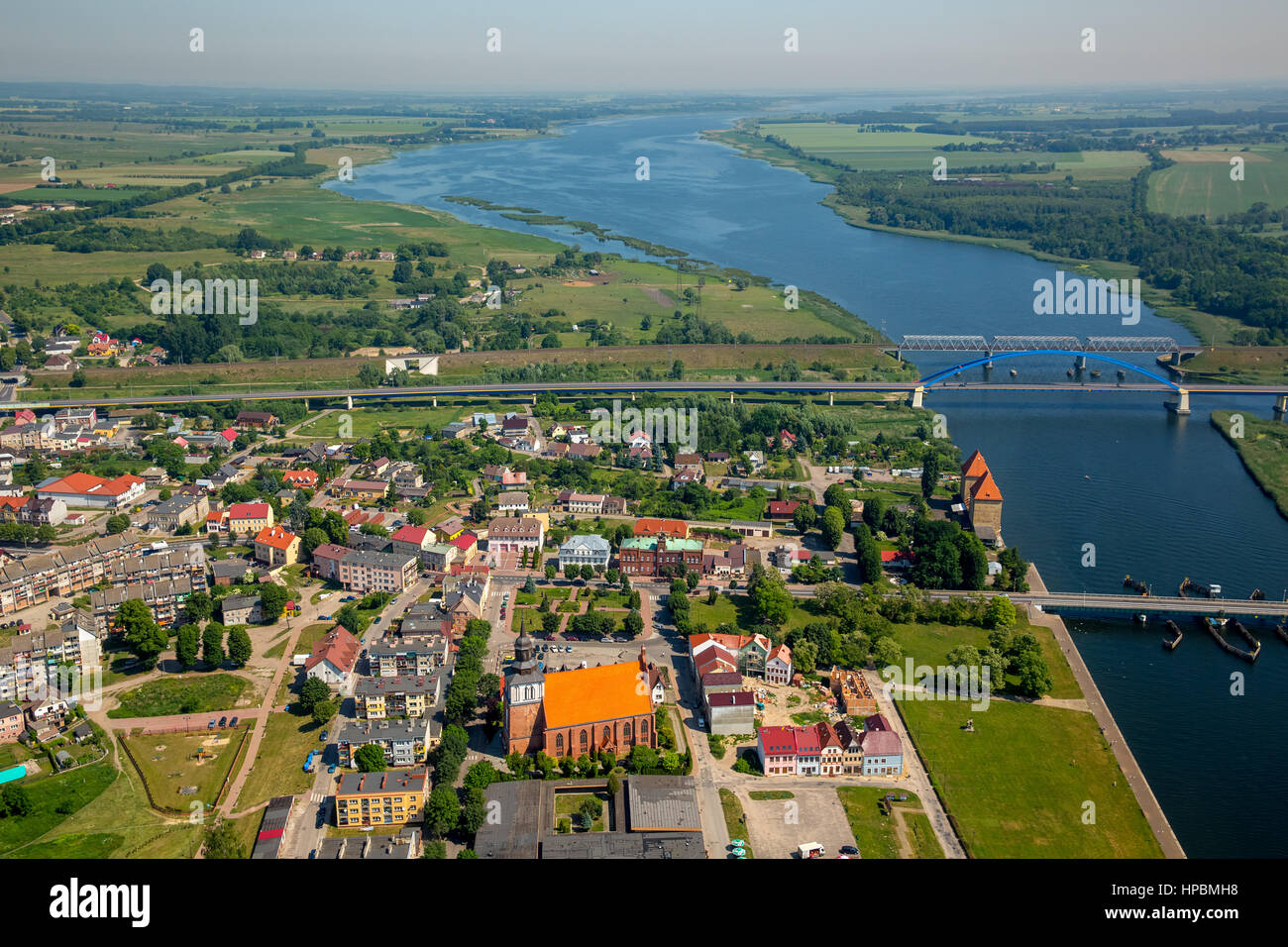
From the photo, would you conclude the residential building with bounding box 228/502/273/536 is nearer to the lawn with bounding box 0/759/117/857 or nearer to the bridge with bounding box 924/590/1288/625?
the lawn with bounding box 0/759/117/857

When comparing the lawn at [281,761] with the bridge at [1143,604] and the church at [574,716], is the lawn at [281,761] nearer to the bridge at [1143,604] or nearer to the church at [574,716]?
the church at [574,716]

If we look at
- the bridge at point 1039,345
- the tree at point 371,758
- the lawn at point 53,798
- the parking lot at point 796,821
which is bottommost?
the parking lot at point 796,821

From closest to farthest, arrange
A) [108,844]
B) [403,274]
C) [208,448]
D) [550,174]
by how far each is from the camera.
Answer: [108,844]
[208,448]
[403,274]
[550,174]

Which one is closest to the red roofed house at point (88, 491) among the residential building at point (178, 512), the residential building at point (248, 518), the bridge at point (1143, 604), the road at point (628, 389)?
the residential building at point (178, 512)

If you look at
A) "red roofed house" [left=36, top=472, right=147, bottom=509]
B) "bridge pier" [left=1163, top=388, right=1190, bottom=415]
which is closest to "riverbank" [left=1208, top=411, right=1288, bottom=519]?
"bridge pier" [left=1163, top=388, right=1190, bottom=415]
